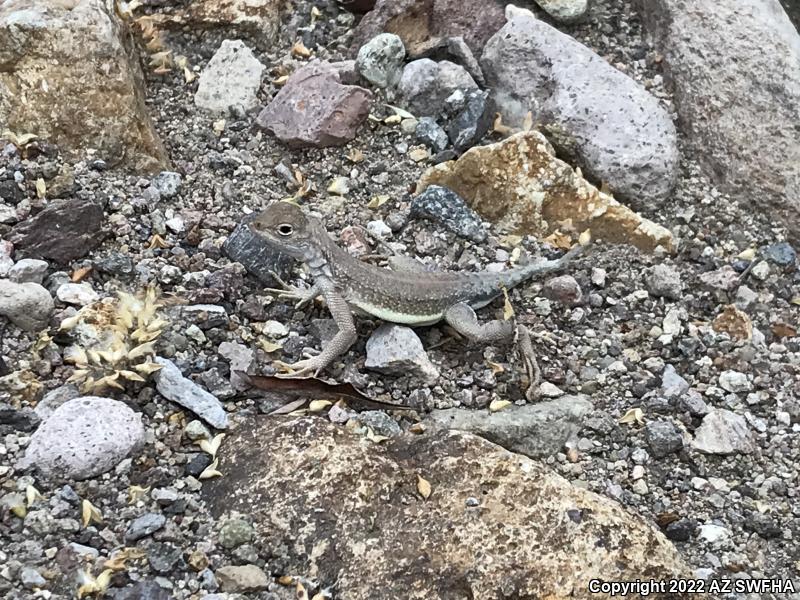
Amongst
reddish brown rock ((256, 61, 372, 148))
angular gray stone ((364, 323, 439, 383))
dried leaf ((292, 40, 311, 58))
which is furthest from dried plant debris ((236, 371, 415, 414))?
dried leaf ((292, 40, 311, 58))

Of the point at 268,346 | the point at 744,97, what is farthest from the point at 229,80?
the point at 744,97

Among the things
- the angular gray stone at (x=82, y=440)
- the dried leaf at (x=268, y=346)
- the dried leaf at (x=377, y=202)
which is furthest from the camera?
the dried leaf at (x=377, y=202)

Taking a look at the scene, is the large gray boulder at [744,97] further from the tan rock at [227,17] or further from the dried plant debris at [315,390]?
the dried plant debris at [315,390]

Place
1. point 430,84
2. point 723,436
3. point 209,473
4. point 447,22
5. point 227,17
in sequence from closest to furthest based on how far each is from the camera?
point 209,473 → point 723,436 → point 430,84 → point 227,17 → point 447,22

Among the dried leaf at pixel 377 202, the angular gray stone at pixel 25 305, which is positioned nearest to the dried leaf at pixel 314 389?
the angular gray stone at pixel 25 305

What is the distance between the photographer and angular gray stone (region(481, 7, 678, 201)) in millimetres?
5844

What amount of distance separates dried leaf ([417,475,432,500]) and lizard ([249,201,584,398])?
3.41 feet

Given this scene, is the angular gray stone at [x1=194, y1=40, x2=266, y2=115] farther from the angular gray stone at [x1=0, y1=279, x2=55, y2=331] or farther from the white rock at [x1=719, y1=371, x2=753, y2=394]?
the white rock at [x1=719, y1=371, x2=753, y2=394]

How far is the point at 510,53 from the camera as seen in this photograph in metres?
6.18

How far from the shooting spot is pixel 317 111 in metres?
5.96

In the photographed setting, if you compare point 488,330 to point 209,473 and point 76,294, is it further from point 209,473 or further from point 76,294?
point 76,294

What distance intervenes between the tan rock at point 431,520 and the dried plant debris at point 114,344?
613 millimetres

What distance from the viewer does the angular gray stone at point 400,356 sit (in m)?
4.84

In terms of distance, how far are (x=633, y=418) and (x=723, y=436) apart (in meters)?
0.42
